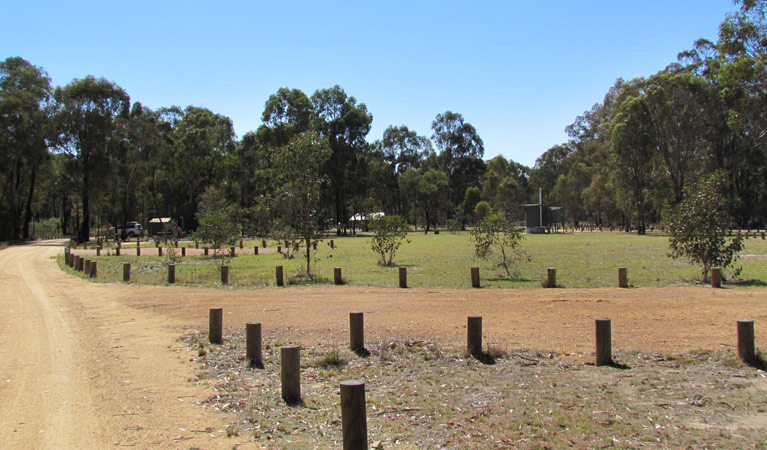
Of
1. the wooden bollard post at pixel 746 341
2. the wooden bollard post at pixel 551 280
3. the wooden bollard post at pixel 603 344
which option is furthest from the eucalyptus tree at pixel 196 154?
the wooden bollard post at pixel 746 341

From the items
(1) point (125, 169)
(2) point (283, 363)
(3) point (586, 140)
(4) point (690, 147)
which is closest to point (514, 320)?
(2) point (283, 363)

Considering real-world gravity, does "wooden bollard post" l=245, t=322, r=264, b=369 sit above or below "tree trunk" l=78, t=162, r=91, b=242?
below

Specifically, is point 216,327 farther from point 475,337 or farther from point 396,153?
point 396,153

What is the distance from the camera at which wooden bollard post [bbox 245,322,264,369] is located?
791 cm

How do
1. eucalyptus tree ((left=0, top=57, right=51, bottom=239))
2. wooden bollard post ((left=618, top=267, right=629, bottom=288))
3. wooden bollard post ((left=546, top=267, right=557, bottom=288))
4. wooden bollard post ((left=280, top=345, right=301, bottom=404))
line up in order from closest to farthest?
wooden bollard post ((left=280, top=345, right=301, bottom=404)) → wooden bollard post ((left=618, top=267, right=629, bottom=288)) → wooden bollard post ((left=546, top=267, right=557, bottom=288)) → eucalyptus tree ((left=0, top=57, right=51, bottom=239))

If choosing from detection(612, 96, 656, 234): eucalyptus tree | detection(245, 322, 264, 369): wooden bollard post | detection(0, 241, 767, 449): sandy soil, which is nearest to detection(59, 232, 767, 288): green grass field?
detection(0, 241, 767, 449): sandy soil

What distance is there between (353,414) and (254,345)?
383 centimetres

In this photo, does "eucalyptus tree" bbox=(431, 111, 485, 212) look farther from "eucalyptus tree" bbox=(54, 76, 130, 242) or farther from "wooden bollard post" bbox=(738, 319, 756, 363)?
"wooden bollard post" bbox=(738, 319, 756, 363)

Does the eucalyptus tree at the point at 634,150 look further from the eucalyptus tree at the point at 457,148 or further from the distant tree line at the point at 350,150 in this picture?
the eucalyptus tree at the point at 457,148

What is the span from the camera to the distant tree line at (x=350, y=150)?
48344mm

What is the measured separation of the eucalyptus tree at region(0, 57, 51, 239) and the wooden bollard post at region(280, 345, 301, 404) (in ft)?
172

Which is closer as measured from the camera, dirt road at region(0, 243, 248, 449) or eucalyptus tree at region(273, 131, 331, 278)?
dirt road at region(0, 243, 248, 449)

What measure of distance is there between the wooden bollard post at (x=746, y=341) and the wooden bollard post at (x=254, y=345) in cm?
683

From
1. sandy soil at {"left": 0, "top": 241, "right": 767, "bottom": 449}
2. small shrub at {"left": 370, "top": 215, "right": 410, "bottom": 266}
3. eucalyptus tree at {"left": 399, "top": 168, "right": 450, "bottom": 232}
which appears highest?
eucalyptus tree at {"left": 399, "top": 168, "right": 450, "bottom": 232}
